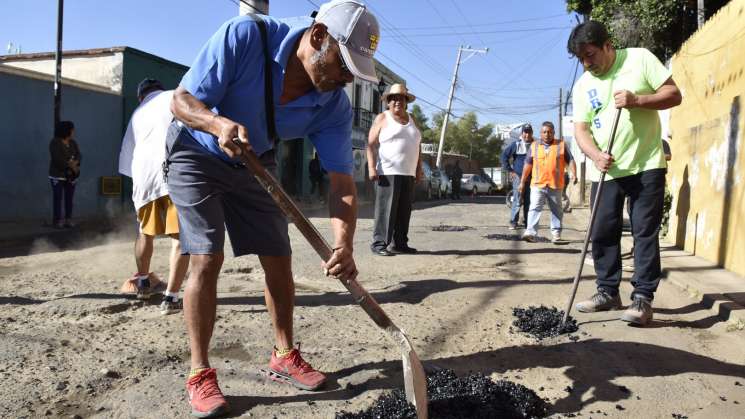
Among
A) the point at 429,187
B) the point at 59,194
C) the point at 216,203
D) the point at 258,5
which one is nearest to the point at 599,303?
the point at 216,203

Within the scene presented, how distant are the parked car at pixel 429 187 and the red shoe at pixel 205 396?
21514mm

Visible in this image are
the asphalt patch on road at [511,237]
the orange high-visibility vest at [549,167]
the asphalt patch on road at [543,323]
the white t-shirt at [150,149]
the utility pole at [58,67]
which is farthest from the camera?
the utility pole at [58,67]

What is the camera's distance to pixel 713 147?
233 inches

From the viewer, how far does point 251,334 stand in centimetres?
342

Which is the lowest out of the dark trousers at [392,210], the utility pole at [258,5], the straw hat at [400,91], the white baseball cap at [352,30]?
the dark trousers at [392,210]

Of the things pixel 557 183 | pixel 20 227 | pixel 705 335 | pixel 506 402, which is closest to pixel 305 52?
pixel 506 402

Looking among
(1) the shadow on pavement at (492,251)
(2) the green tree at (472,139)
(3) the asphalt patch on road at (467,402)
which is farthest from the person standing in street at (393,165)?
(2) the green tree at (472,139)

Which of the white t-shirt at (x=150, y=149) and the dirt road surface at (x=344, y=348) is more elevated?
the white t-shirt at (x=150, y=149)

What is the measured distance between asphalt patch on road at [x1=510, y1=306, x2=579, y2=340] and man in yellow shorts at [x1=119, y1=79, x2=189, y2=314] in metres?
2.17

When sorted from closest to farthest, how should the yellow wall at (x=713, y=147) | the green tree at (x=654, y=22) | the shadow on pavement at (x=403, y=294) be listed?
the shadow on pavement at (x=403, y=294) < the yellow wall at (x=713, y=147) < the green tree at (x=654, y=22)

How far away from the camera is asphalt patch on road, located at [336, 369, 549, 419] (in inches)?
92.2

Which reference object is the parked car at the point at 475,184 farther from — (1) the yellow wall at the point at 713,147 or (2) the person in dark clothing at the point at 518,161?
(1) the yellow wall at the point at 713,147

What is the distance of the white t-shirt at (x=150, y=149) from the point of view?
3936 mm

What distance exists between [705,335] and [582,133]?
4.90ft
